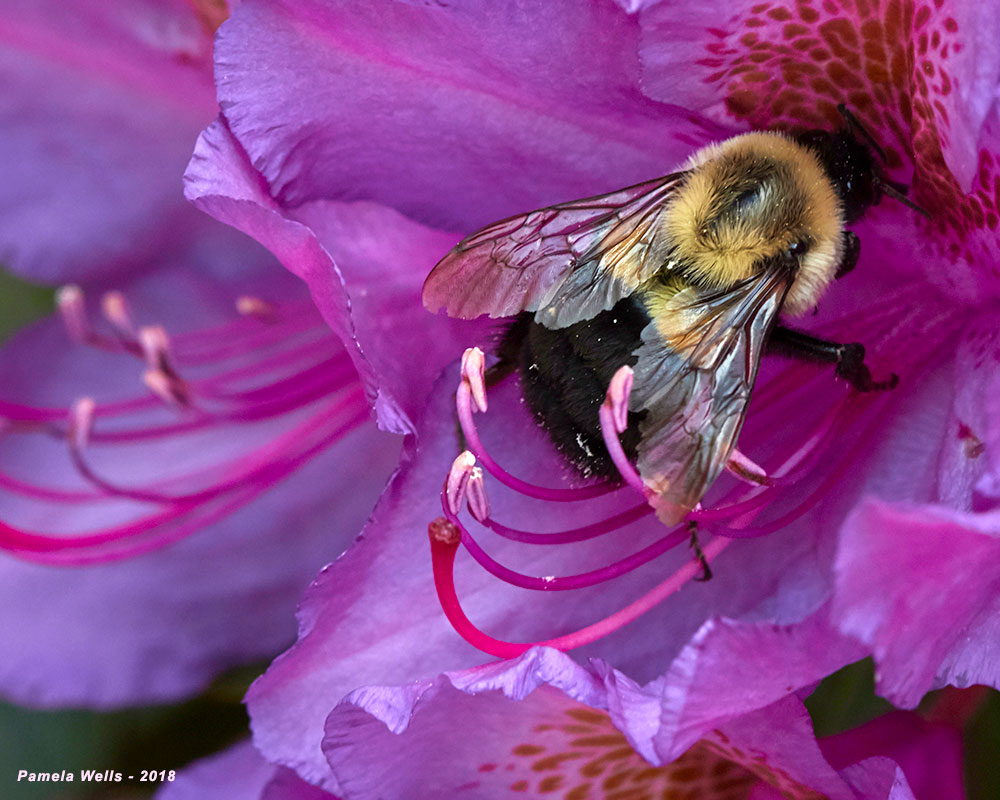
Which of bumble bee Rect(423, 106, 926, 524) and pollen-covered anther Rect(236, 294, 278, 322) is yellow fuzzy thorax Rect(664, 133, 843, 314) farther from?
pollen-covered anther Rect(236, 294, 278, 322)

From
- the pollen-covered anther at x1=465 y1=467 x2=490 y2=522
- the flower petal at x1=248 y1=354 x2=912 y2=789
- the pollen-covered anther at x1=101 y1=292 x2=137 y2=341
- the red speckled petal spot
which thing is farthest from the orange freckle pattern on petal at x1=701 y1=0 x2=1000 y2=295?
the pollen-covered anther at x1=101 y1=292 x2=137 y2=341

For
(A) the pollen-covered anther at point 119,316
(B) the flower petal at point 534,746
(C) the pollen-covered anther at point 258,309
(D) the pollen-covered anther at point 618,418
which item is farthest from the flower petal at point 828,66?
(A) the pollen-covered anther at point 119,316

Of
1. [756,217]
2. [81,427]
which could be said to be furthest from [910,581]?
[81,427]

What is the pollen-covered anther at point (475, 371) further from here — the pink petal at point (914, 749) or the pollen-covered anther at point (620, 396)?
the pink petal at point (914, 749)

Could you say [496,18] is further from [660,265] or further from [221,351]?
[221,351]

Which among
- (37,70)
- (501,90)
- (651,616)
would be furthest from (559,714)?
(37,70)
